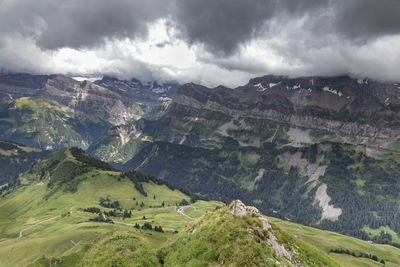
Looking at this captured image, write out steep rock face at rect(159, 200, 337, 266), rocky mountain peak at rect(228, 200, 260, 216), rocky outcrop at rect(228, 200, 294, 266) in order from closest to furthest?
steep rock face at rect(159, 200, 337, 266) → rocky outcrop at rect(228, 200, 294, 266) → rocky mountain peak at rect(228, 200, 260, 216)

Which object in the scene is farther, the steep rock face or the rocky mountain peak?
the rocky mountain peak

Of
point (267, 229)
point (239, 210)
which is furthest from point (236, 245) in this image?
point (239, 210)

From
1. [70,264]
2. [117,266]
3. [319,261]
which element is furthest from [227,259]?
[70,264]

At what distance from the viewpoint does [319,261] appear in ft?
190

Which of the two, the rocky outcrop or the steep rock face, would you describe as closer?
the steep rock face

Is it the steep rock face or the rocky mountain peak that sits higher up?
the rocky mountain peak

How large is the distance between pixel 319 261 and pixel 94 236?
162 m

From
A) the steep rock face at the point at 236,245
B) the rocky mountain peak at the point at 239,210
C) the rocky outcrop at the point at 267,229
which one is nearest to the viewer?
the steep rock face at the point at 236,245

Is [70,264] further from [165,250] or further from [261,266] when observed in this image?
[261,266]

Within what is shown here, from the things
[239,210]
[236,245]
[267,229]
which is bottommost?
[236,245]

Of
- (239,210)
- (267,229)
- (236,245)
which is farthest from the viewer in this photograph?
(239,210)

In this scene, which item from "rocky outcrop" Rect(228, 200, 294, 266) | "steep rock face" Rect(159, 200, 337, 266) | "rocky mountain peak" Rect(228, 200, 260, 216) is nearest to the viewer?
"steep rock face" Rect(159, 200, 337, 266)

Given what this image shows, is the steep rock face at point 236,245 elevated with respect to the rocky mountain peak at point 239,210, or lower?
lower

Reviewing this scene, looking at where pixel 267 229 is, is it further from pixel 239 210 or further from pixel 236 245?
pixel 236 245
